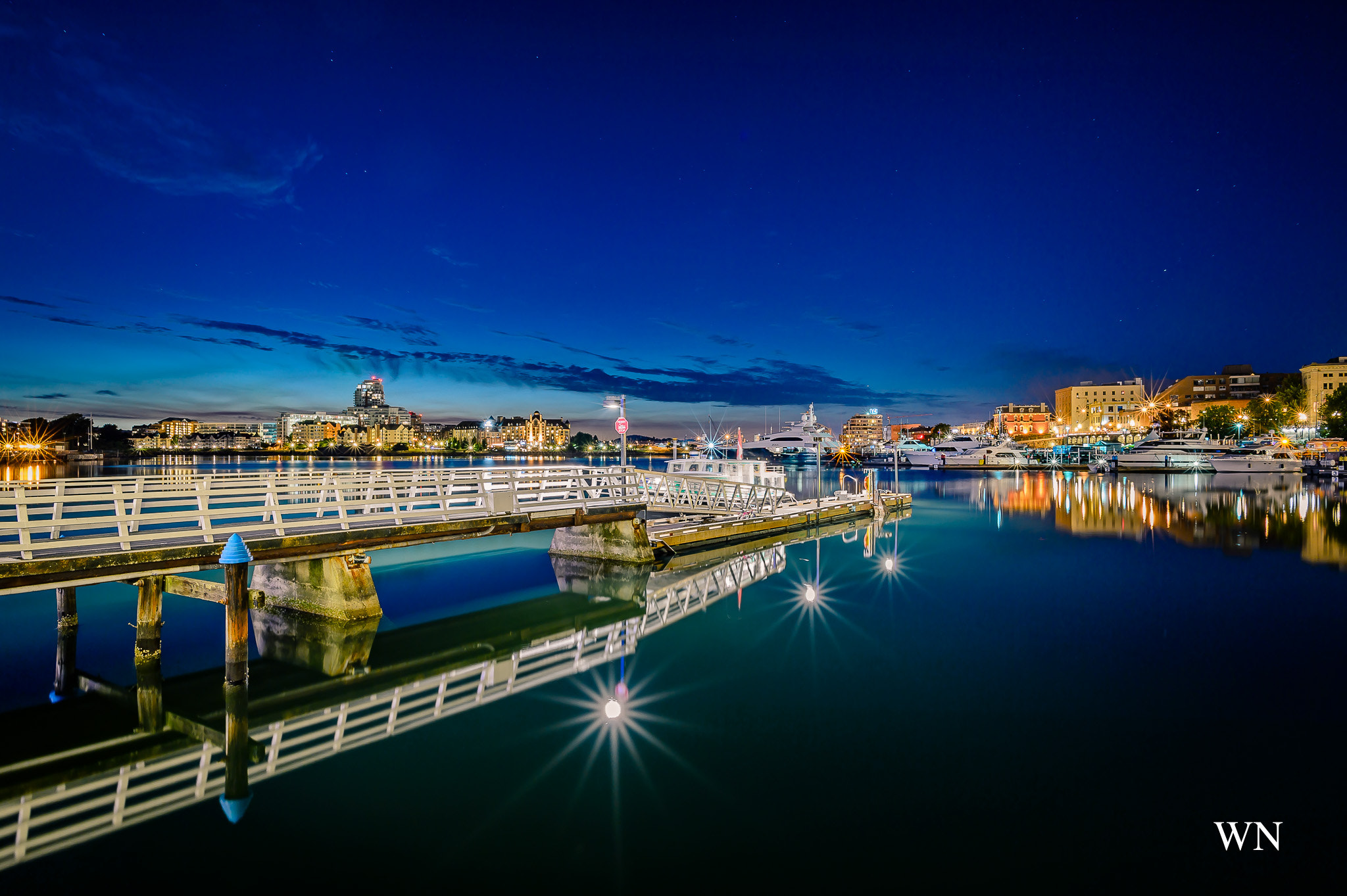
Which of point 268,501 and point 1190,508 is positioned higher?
point 268,501

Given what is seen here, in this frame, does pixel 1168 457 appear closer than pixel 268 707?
No

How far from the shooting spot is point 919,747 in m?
9.73

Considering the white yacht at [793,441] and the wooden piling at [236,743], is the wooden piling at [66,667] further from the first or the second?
the white yacht at [793,441]

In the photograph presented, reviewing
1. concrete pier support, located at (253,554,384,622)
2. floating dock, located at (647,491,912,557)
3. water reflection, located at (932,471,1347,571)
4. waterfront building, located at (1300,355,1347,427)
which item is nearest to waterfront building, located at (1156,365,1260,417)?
waterfront building, located at (1300,355,1347,427)

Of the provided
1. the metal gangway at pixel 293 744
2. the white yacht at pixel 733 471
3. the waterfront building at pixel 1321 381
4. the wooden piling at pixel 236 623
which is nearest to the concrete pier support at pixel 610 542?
the metal gangway at pixel 293 744

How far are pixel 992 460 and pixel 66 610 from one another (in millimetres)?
125634

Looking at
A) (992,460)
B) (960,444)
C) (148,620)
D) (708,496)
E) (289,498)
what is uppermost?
(960,444)

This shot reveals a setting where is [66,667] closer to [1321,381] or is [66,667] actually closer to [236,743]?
[236,743]

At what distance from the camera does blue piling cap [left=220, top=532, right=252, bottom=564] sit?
35.8 feet

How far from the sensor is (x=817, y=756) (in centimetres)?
944

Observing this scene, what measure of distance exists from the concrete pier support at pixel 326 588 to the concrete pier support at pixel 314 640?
0.14 meters

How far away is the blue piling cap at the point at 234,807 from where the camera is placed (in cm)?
793

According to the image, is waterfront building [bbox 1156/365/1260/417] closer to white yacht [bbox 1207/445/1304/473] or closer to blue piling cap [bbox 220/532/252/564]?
white yacht [bbox 1207/445/1304/473]

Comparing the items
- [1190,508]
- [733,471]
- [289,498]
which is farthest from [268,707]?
[1190,508]
